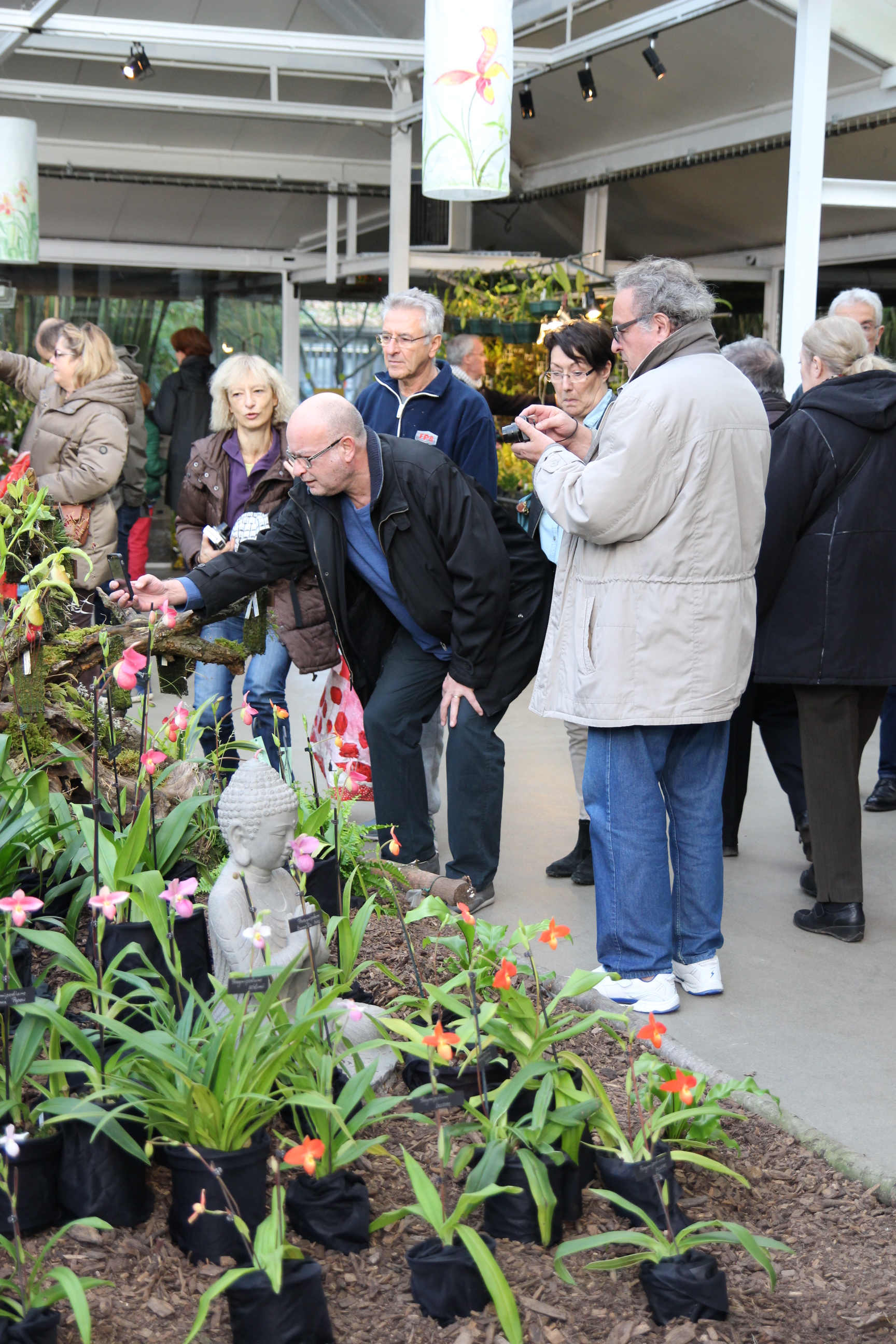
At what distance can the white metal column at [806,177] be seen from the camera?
5211 millimetres

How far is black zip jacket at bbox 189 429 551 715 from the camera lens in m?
3.42

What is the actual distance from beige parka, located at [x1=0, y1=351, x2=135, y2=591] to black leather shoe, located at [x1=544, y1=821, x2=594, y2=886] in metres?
2.23

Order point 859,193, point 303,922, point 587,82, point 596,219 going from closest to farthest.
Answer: point 303,922 → point 859,193 → point 587,82 → point 596,219

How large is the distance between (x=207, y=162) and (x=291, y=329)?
5.60 feet

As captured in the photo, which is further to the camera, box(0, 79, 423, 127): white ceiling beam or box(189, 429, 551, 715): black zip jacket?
box(0, 79, 423, 127): white ceiling beam

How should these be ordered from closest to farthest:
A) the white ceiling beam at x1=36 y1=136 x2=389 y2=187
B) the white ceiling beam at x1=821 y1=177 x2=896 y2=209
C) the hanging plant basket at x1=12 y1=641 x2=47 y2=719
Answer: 1. the hanging plant basket at x1=12 y1=641 x2=47 y2=719
2. the white ceiling beam at x1=821 y1=177 x2=896 y2=209
3. the white ceiling beam at x1=36 y1=136 x2=389 y2=187

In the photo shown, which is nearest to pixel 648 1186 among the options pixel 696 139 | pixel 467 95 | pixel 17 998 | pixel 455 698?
pixel 17 998

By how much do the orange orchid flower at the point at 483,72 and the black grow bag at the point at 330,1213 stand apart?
10.6ft

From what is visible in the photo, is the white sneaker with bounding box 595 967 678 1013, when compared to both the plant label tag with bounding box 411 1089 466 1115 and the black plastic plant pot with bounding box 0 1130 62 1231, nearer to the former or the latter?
the plant label tag with bounding box 411 1089 466 1115

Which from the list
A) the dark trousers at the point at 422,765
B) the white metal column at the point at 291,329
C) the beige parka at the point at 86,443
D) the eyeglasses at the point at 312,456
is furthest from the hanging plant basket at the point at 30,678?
the white metal column at the point at 291,329

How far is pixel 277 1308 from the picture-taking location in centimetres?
165

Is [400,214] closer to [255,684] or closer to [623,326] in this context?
[255,684]

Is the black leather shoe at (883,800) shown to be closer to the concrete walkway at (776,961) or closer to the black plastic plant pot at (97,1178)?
the concrete walkway at (776,961)

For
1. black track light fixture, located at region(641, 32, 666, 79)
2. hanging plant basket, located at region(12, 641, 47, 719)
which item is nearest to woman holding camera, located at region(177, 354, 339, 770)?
hanging plant basket, located at region(12, 641, 47, 719)
